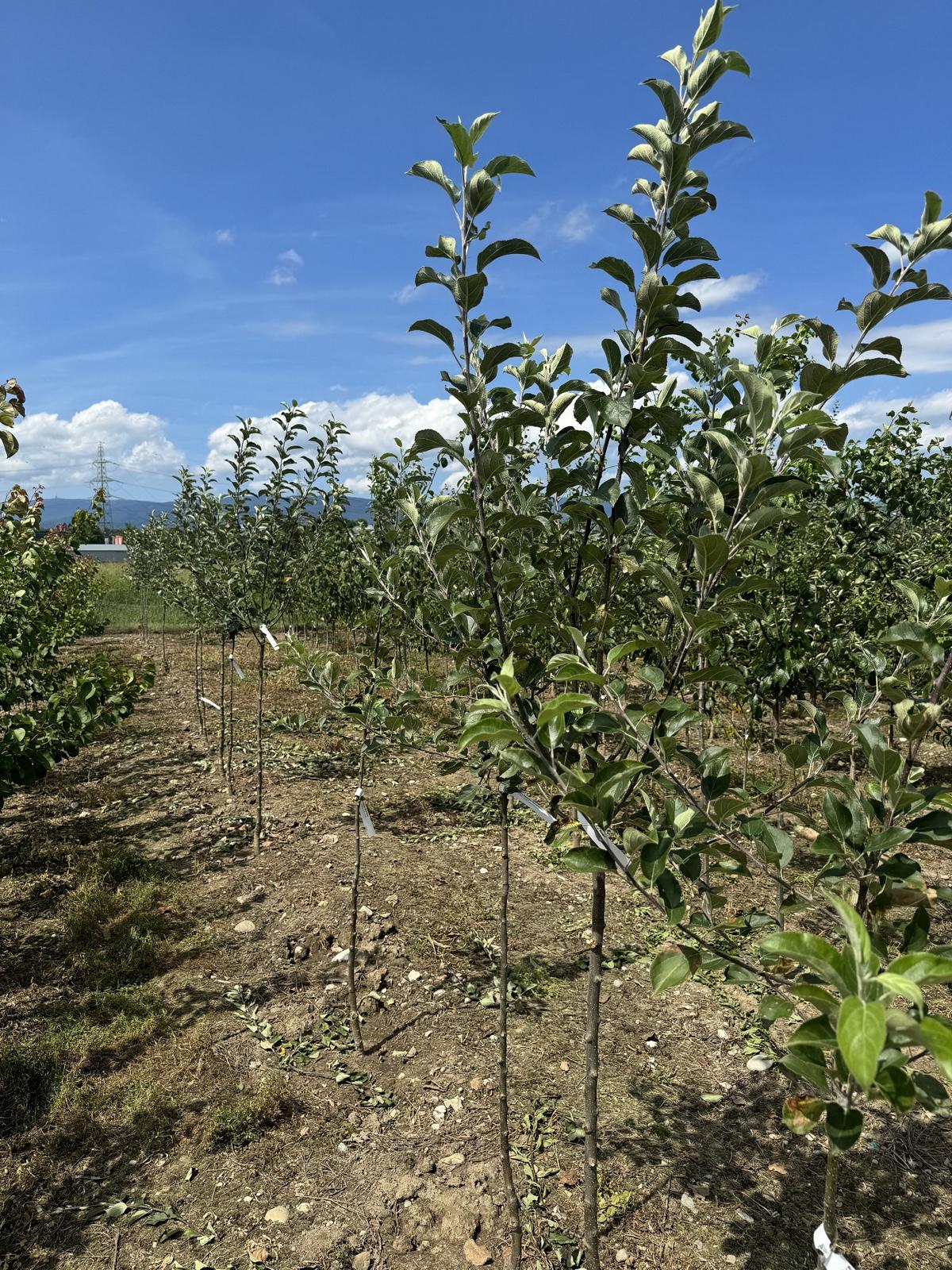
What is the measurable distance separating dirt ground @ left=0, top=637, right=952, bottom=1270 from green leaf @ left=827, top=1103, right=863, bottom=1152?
238 centimetres

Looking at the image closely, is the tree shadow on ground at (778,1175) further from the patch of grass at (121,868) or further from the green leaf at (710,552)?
the patch of grass at (121,868)

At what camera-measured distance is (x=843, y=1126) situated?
124 cm

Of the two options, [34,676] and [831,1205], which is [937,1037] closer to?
[831,1205]

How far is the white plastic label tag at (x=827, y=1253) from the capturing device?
1426 mm

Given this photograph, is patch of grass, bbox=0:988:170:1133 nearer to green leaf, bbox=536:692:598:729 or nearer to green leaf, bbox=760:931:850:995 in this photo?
green leaf, bbox=536:692:598:729

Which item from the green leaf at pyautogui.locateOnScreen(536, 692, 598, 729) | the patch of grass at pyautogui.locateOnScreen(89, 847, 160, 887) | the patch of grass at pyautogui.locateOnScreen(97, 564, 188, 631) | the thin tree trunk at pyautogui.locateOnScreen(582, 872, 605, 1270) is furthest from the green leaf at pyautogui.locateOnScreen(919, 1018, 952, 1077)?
the patch of grass at pyautogui.locateOnScreen(97, 564, 188, 631)

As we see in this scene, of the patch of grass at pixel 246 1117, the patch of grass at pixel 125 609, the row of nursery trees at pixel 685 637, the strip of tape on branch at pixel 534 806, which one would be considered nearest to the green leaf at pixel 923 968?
the row of nursery trees at pixel 685 637

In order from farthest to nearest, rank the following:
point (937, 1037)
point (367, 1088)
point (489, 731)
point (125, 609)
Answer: point (125, 609) < point (367, 1088) < point (489, 731) < point (937, 1037)

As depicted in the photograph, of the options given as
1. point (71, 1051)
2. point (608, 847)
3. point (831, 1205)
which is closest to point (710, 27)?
point (608, 847)

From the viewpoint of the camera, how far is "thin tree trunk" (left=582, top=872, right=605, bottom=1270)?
2258 mm

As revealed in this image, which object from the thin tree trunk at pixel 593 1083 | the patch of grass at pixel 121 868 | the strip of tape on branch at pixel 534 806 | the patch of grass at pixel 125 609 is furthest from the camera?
the patch of grass at pixel 125 609

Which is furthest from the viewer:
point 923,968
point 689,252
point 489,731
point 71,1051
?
point 71,1051

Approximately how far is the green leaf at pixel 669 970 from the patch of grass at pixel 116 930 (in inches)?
186

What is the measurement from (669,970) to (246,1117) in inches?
130
